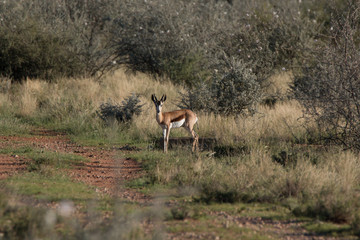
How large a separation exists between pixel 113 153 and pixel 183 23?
9.65 metres

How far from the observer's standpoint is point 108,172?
8898 mm

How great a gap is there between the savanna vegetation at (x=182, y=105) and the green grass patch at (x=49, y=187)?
0.03 metres

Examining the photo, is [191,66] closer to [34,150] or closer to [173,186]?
[34,150]

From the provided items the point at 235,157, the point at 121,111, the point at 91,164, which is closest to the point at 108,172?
the point at 91,164

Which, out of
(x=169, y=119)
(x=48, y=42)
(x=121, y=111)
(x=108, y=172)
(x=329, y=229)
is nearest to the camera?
(x=329, y=229)

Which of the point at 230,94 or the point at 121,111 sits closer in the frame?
the point at 121,111

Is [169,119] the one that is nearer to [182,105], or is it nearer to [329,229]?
[182,105]

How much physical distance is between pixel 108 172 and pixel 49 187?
175cm

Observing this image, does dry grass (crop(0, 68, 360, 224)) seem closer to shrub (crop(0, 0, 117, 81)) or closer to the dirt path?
the dirt path

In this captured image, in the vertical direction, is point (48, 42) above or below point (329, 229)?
above

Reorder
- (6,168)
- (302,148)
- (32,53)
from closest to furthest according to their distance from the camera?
(6,168) < (302,148) < (32,53)

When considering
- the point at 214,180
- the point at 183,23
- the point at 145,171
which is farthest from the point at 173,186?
the point at 183,23

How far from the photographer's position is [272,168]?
26.1 ft

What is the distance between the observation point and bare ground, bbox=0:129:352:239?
5605 millimetres
